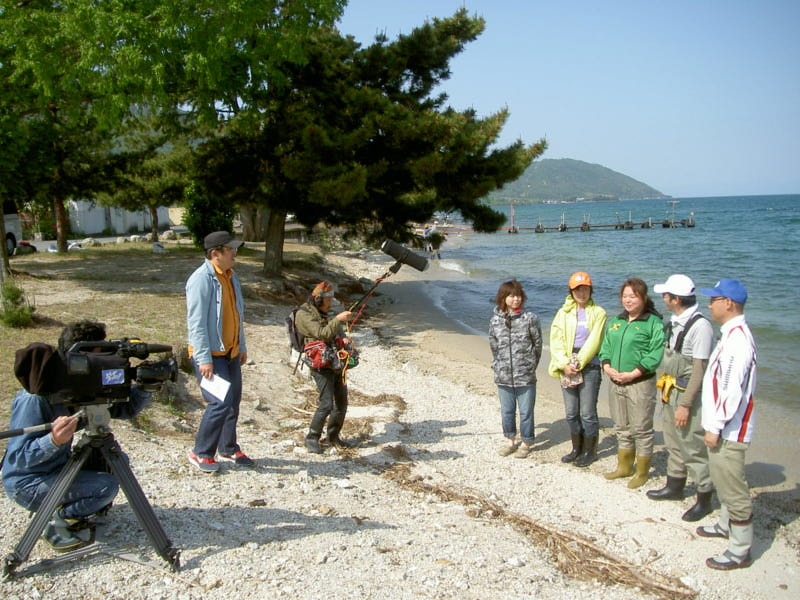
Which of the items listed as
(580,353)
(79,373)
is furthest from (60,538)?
(580,353)

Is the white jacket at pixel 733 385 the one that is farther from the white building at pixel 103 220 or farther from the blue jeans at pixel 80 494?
the white building at pixel 103 220

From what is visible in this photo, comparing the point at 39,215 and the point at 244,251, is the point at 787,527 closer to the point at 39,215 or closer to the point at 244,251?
the point at 244,251

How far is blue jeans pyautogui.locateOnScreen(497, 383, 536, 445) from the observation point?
6.41 m

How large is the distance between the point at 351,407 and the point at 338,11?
9.52 m

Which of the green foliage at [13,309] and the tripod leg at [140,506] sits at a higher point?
the green foliage at [13,309]

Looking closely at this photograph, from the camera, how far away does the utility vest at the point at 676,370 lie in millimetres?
5043

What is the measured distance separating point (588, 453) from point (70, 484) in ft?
15.4

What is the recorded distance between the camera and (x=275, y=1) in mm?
13047

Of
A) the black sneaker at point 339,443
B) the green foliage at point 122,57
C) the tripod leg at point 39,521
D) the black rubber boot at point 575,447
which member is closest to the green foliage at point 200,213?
the green foliage at point 122,57

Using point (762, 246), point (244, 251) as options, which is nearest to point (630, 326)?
point (244, 251)

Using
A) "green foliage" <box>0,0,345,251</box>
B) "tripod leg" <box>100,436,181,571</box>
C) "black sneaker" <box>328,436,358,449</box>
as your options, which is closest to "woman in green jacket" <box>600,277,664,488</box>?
"black sneaker" <box>328,436,358,449</box>

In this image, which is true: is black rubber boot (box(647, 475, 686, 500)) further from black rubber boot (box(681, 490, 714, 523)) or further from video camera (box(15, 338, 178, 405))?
video camera (box(15, 338, 178, 405))

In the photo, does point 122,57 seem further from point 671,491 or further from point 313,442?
point 671,491

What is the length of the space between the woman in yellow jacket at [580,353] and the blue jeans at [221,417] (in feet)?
9.78
